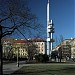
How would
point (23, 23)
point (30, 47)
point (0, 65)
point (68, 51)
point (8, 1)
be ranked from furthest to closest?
point (68, 51) → point (30, 47) → point (23, 23) → point (8, 1) → point (0, 65)

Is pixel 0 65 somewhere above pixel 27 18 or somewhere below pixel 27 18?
below

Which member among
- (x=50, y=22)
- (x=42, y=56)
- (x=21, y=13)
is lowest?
(x=42, y=56)

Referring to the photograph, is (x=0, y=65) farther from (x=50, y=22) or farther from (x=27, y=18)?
(x=50, y=22)

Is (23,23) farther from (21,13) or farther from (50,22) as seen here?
(50,22)

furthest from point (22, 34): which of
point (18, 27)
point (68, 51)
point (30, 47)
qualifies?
point (68, 51)

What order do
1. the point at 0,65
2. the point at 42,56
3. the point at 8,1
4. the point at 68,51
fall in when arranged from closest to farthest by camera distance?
the point at 0,65
the point at 8,1
the point at 42,56
the point at 68,51

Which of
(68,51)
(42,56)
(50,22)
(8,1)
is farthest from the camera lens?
(68,51)

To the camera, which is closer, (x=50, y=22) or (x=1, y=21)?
(x=1, y=21)

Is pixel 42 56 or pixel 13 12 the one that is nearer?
pixel 13 12

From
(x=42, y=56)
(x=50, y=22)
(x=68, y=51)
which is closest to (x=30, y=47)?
(x=50, y=22)

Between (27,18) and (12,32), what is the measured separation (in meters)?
1.91

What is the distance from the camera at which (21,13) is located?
92.8ft

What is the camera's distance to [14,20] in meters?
28.4

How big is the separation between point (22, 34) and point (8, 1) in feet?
12.4
